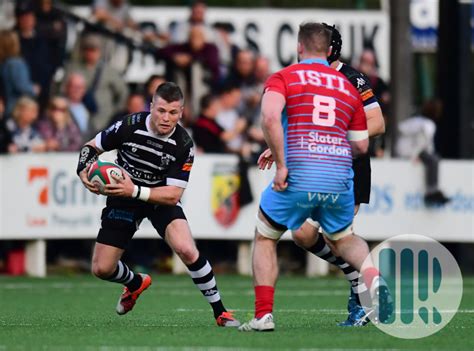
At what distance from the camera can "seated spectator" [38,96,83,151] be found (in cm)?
1836

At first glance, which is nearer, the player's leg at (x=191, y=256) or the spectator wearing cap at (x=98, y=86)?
the player's leg at (x=191, y=256)

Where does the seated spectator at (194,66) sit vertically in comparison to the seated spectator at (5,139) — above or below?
above

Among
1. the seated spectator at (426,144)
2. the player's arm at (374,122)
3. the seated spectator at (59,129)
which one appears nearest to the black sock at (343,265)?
the player's arm at (374,122)

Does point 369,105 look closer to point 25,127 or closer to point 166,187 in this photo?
point 166,187

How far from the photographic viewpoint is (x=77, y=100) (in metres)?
18.8

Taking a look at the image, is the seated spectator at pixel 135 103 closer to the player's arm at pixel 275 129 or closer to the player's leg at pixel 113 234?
the player's leg at pixel 113 234

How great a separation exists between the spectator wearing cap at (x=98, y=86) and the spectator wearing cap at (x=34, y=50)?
28 centimetres

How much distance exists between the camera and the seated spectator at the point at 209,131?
19.0 meters

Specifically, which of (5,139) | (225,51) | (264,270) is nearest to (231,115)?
(225,51)

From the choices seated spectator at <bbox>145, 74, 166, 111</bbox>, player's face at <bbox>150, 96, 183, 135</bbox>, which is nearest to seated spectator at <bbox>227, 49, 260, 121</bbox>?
seated spectator at <bbox>145, 74, 166, 111</bbox>

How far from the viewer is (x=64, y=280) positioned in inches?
706

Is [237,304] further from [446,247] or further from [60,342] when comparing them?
[446,247]

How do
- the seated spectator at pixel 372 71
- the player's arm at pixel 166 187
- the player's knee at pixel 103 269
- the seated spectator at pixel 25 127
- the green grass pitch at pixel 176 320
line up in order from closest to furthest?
1. the green grass pitch at pixel 176 320
2. the player's arm at pixel 166 187
3. the player's knee at pixel 103 269
4. the seated spectator at pixel 25 127
5. the seated spectator at pixel 372 71

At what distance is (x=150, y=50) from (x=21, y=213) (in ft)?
12.4
